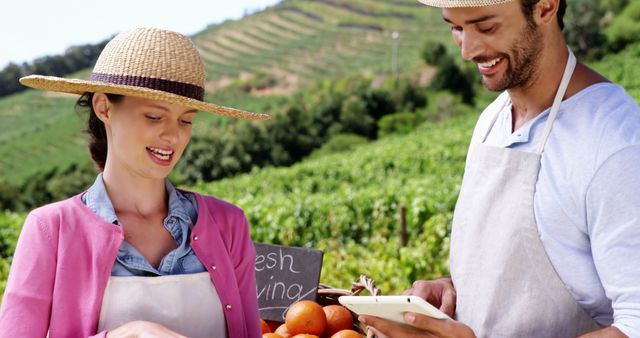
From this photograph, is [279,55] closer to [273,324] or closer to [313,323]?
[273,324]

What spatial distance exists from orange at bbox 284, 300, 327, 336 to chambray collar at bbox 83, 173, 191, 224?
2.39 ft

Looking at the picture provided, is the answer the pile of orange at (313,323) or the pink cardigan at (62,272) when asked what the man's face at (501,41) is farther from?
the pile of orange at (313,323)

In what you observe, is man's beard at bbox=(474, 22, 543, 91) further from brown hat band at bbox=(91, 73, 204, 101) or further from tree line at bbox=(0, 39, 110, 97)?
tree line at bbox=(0, 39, 110, 97)

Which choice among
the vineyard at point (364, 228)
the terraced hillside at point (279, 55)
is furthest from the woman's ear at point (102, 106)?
the terraced hillside at point (279, 55)

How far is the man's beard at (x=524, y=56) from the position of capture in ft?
6.37

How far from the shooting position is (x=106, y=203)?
1.90 meters

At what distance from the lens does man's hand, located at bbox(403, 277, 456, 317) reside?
227cm

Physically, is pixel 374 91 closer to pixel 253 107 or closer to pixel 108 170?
pixel 253 107

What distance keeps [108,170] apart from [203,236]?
29cm

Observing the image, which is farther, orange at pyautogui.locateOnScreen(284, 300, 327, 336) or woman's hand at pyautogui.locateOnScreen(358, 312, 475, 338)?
orange at pyautogui.locateOnScreen(284, 300, 327, 336)

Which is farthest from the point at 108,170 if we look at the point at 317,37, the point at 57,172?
the point at 317,37

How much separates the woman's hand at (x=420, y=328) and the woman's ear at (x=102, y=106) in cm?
82

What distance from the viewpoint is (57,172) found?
220 ft

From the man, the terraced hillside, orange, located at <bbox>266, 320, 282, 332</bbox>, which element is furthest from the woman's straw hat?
the terraced hillside
